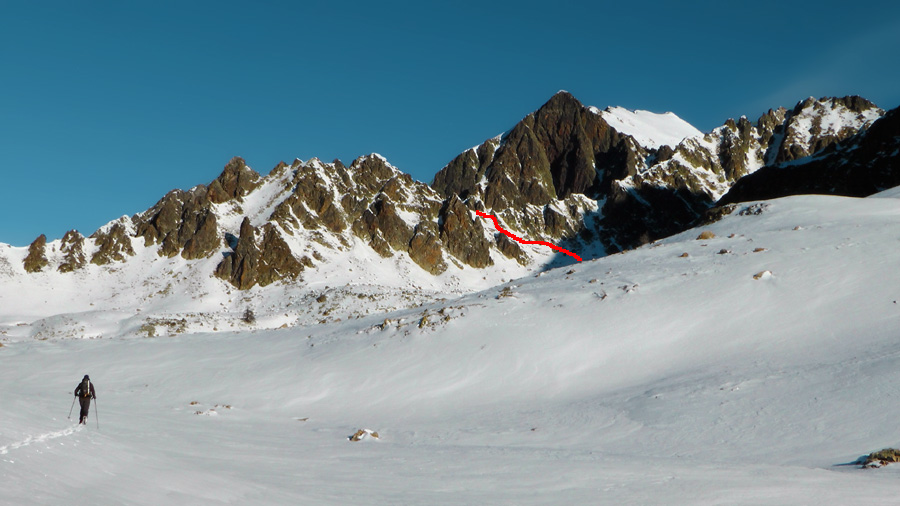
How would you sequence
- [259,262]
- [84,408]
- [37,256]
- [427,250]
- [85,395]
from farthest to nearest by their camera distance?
[427,250] → [259,262] → [37,256] → [85,395] → [84,408]

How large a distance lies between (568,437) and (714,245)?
20675 millimetres

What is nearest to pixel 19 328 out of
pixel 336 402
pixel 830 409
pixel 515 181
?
pixel 336 402

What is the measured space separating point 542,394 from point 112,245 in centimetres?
9597

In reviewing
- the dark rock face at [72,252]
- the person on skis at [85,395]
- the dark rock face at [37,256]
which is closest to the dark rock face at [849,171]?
the person on skis at [85,395]

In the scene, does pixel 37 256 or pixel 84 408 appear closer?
pixel 84 408

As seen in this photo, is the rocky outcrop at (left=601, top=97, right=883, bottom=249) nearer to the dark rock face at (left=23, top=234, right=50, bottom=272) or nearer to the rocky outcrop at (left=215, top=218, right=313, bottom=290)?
the rocky outcrop at (left=215, top=218, right=313, bottom=290)

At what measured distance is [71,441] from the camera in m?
12.5

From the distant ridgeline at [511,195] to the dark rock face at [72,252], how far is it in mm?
258

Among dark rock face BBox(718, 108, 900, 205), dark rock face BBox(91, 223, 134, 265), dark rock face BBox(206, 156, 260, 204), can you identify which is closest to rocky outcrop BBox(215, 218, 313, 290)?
dark rock face BBox(91, 223, 134, 265)

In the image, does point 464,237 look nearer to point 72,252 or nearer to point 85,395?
point 72,252

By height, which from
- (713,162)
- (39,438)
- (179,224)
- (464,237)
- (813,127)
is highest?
(813,127)

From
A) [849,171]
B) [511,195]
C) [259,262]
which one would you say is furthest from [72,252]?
[849,171]

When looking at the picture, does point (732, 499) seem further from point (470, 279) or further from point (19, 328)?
point (470, 279)

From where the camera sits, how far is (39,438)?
12141 mm
